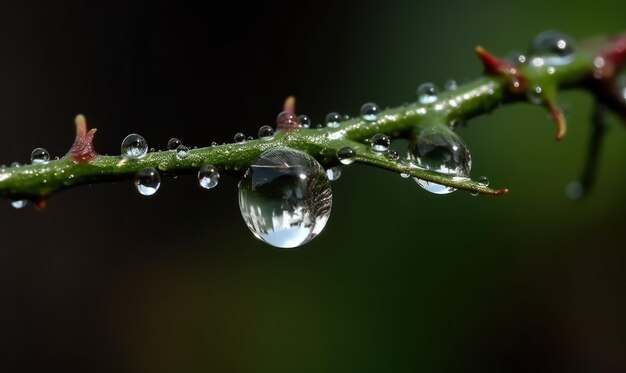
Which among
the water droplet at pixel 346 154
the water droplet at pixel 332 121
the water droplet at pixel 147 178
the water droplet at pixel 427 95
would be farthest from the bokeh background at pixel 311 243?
the water droplet at pixel 147 178

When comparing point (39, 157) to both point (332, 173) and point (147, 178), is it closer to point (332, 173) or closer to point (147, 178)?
point (147, 178)

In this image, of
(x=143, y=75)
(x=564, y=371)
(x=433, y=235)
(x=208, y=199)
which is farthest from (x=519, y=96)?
(x=143, y=75)

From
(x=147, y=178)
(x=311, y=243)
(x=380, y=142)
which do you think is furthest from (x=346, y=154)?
(x=311, y=243)

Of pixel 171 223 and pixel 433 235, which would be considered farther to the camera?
pixel 171 223

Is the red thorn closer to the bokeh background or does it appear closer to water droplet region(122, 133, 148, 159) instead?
water droplet region(122, 133, 148, 159)

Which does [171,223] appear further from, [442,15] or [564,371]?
[564,371]
